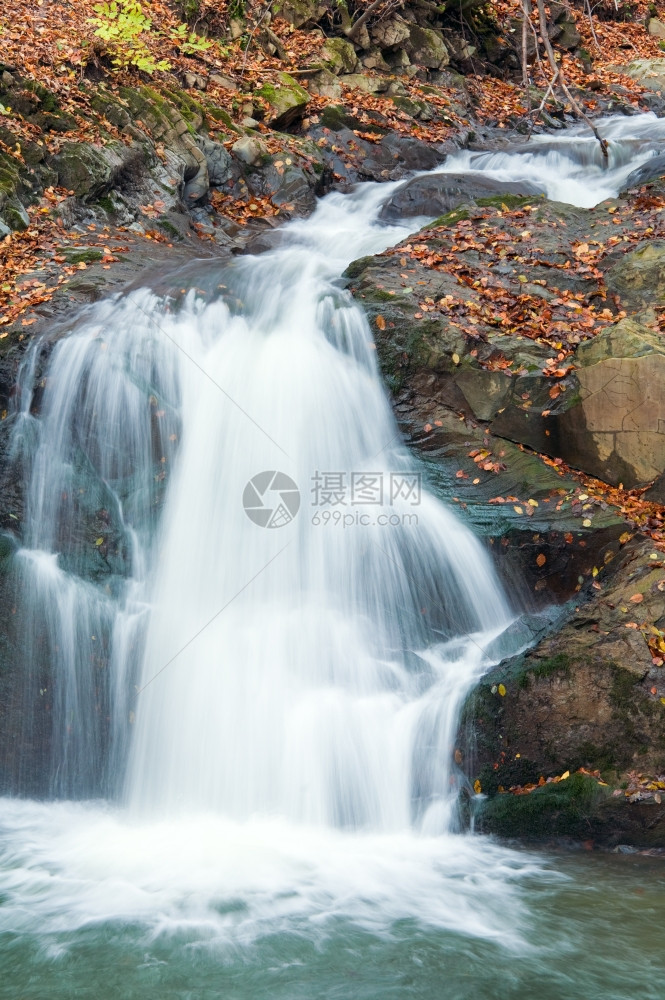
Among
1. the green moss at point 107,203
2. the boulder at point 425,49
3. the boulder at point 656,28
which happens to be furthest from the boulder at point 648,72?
the green moss at point 107,203

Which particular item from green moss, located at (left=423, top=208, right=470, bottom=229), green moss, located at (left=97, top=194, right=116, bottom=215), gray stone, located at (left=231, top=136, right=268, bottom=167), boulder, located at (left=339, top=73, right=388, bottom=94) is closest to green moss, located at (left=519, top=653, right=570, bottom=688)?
green moss, located at (left=423, top=208, right=470, bottom=229)

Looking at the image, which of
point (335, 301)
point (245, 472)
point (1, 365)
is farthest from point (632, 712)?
point (1, 365)

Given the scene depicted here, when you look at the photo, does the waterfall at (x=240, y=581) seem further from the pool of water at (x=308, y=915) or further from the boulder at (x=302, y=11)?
the boulder at (x=302, y=11)

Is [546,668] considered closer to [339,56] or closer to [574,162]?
[574,162]

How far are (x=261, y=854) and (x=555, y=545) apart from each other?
2.86 metres

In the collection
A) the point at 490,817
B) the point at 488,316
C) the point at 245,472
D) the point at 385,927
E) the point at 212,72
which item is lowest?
the point at 385,927

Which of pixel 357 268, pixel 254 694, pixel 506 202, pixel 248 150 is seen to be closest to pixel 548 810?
pixel 254 694

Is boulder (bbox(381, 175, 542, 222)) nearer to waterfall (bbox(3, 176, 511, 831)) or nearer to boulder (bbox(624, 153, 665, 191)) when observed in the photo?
boulder (bbox(624, 153, 665, 191))

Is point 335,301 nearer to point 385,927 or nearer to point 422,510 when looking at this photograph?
point 422,510

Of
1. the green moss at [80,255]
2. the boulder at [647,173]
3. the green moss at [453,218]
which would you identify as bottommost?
the green moss at [80,255]

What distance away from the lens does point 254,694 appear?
5.51 m

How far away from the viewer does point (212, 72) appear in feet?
39.8

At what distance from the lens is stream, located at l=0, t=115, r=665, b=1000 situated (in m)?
3.82

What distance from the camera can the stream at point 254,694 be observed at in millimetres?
3818
